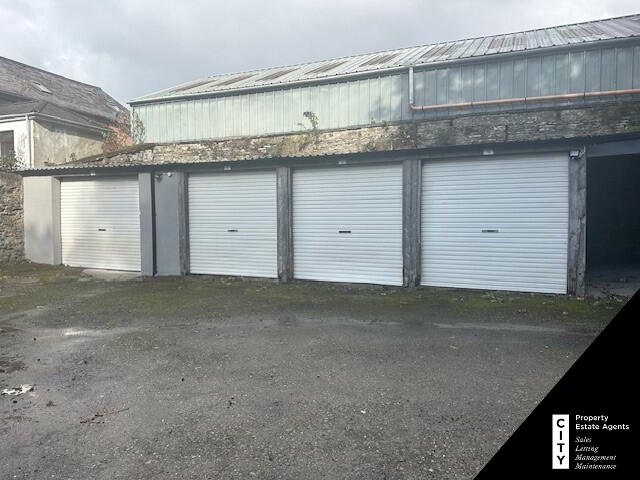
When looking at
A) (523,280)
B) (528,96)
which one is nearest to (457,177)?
(523,280)

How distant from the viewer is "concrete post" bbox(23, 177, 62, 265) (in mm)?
14539

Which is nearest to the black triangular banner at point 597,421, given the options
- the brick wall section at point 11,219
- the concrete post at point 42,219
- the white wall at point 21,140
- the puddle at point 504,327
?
the puddle at point 504,327

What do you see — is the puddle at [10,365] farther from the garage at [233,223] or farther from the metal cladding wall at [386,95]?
the metal cladding wall at [386,95]

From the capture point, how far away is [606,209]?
15344mm

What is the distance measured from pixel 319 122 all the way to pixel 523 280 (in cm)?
926

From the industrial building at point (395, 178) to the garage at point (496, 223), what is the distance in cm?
3

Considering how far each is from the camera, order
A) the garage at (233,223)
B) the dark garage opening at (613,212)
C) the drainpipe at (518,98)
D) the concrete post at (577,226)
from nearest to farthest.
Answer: the concrete post at (577,226)
the garage at (233,223)
the drainpipe at (518,98)
the dark garage opening at (613,212)

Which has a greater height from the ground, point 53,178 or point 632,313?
point 53,178

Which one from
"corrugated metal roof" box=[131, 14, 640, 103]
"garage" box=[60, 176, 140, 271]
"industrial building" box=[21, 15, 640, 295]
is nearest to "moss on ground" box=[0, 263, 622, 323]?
"industrial building" box=[21, 15, 640, 295]

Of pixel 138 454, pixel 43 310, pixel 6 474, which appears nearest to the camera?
pixel 6 474

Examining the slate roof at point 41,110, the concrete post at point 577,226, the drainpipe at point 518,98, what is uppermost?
the slate roof at point 41,110

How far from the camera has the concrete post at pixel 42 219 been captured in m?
14.5

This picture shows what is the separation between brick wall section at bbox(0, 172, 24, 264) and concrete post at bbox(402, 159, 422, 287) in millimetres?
12812

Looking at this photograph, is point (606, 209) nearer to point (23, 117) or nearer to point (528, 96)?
point (528, 96)
